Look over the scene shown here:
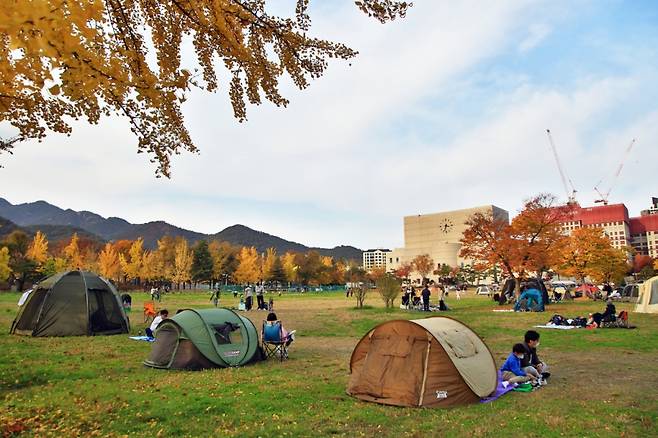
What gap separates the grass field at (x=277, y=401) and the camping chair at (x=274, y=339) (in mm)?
383

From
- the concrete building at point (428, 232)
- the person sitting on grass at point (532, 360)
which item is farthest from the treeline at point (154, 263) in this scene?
the person sitting on grass at point (532, 360)

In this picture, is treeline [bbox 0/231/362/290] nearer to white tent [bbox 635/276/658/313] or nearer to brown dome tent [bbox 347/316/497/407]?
brown dome tent [bbox 347/316/497/407]

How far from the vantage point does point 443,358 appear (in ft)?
24.4

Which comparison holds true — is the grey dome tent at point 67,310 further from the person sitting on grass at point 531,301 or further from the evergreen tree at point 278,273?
the evergreen tree at point 278,273

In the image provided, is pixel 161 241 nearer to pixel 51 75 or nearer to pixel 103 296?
pixel 103 296

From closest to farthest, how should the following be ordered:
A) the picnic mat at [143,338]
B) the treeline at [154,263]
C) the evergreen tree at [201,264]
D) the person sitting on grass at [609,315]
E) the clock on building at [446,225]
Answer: the picnic mat at [143,338]
the person sitting on grass at [609,315]
the treeline at [154,263]
the evergreen tree at [201,264]
the clock on building at [446,225]

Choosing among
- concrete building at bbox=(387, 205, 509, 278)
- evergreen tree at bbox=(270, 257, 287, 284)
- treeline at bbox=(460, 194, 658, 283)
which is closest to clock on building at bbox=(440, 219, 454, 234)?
concrete building at bbox=(387, 205, 509, 278)

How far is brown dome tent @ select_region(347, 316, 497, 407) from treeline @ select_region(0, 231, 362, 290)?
56067mm

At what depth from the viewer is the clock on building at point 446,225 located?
486 ft

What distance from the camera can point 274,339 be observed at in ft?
38.9

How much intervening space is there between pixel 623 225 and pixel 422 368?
179663mm

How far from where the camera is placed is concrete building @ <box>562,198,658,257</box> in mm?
154500

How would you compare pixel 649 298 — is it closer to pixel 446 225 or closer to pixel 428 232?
pixel 446 225

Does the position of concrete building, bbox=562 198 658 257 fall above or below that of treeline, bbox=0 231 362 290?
above
